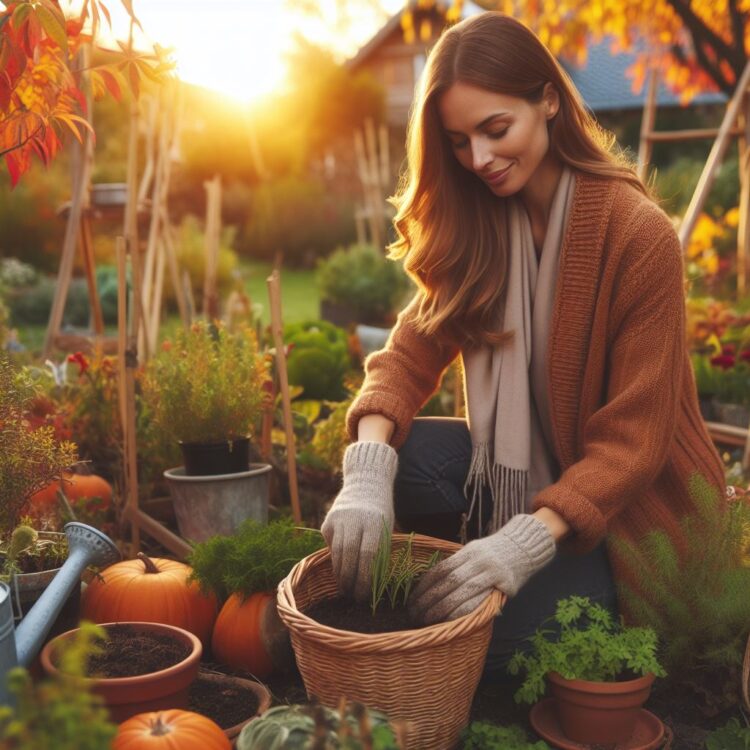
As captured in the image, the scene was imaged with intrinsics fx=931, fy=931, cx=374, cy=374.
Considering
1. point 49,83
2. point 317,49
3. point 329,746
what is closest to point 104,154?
point 317,49

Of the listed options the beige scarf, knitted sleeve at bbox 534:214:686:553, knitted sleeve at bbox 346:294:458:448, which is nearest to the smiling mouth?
the beige scarf

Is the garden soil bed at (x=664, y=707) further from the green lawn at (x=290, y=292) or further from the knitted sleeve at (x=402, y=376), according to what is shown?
the green lawn at (x=290, y=292)

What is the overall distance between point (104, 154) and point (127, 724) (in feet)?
51.0

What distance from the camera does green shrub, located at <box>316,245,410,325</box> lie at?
682cm

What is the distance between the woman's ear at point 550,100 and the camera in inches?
83.6

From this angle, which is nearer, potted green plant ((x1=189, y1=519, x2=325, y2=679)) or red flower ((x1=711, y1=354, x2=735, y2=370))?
potted green plant ((x1=189, y1=519, x2=325, y2=679))

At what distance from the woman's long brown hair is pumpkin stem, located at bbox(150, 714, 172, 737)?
118 centimetres

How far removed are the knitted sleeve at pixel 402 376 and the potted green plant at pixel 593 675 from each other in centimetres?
63

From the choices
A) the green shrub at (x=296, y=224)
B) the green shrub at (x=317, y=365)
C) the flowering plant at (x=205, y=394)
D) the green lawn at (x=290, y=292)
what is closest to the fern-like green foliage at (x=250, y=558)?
the flowering plant at (x=205, y=394)

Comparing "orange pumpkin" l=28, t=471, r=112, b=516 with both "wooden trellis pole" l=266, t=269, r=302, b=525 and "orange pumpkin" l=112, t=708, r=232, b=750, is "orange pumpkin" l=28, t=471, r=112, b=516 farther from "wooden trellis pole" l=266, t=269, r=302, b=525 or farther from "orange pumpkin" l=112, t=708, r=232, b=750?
"orange pumpkin" l=112, t=708, r=232, b=750

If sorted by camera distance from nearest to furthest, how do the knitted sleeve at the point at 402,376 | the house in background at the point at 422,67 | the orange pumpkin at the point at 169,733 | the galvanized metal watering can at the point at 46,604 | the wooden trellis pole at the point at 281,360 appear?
the orange pumpkin at the point at 169,733 → the galvanized metal watering can at the point at 46,604 → the knitted sleeve at the point at 402,376 → the wooden trellis pole at the point at 281,360 → the house in background at the point at 422,67

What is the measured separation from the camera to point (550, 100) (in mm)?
2137

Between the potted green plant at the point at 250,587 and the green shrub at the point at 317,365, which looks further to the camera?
the green shrub at the point at 317,365

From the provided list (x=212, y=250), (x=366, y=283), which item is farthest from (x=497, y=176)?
(x=366, y=283)
